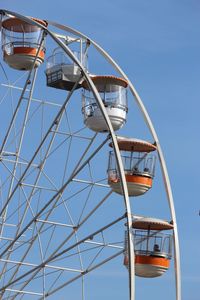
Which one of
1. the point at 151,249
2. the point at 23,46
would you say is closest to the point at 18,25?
the point at 23,46

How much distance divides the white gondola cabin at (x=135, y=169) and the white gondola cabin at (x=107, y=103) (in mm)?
940

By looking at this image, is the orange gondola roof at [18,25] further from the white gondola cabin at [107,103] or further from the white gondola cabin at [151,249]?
the white gondola cabin at [151,249]

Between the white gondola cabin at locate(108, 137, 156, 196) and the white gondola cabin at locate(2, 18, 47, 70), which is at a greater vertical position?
the white gondola cabin at locate(2, 18, 47, 70)

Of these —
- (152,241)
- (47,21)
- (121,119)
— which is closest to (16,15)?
(47,21)

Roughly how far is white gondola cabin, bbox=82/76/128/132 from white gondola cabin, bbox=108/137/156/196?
0.94 metres

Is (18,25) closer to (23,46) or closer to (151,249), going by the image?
(23,46)

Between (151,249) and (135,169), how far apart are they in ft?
8.49

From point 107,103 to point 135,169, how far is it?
2.22m

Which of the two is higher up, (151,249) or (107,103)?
(107,103)

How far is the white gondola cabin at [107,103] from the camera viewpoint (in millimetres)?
45750

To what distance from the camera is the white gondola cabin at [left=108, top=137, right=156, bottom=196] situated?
148ft

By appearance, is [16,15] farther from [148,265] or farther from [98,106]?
→ [148,265]

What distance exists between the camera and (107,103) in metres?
46.0

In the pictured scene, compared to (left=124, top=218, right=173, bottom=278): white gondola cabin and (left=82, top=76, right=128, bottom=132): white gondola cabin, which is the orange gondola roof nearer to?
(left=82, top=76, right=128, bottom=132): white gondola cabin
